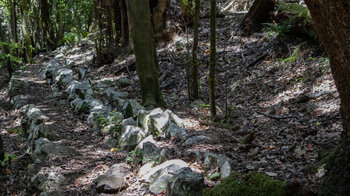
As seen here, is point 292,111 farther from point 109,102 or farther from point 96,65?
point 96,65

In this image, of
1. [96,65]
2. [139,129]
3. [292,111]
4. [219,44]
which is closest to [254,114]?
[292,111]

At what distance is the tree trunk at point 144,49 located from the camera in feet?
19.9

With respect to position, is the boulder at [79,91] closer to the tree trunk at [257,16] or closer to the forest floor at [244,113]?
the forest floor at [244,113]

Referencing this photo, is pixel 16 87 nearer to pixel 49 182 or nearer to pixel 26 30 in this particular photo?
pixel 26 30

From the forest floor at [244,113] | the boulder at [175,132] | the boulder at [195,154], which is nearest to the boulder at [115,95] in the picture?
the forest floor at [244,113]

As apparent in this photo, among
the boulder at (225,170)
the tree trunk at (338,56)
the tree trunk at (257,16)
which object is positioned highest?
the tree trunk at (257,16)

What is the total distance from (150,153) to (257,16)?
6970 mm

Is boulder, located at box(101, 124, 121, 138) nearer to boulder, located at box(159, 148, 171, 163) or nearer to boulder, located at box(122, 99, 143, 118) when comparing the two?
boulder, located at box(122, 99, 143, 118)

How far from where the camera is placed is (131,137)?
5.07m

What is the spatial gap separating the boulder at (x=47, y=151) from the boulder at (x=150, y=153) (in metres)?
1.72

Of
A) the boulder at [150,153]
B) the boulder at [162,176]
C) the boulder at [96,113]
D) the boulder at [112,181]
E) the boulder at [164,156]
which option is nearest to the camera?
the boulder at [162,176]

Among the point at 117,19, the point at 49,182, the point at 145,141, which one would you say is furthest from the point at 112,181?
the point at 117,19

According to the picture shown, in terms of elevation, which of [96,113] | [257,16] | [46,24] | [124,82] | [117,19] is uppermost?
[46,24]

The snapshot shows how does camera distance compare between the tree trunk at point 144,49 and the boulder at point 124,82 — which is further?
the boulder at point 124,82
